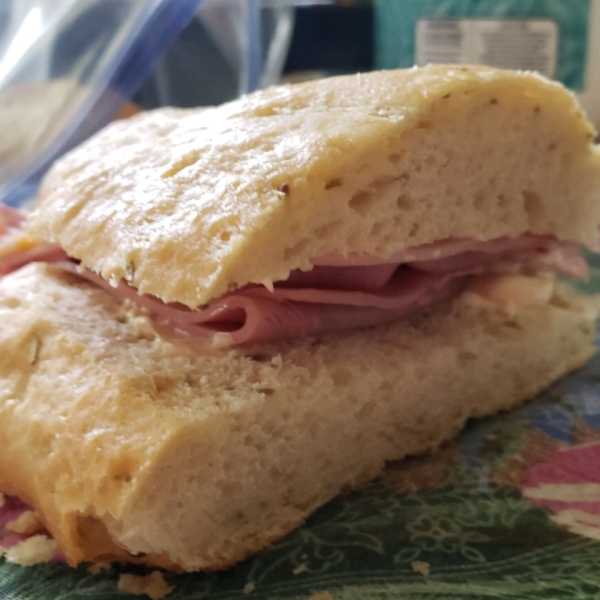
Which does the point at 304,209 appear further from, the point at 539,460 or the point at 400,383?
the point at 539,460

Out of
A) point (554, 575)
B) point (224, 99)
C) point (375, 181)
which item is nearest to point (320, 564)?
point (554, 575)

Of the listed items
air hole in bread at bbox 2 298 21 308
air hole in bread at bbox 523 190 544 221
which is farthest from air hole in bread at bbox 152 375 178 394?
air hole in bread at bbox 523 190 544 221

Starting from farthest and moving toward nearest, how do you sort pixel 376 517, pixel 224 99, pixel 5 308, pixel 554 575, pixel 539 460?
pixel 224 99 → pixel 5 308 → pixel 539 460 → pixel 376 517 → pixel 554 575

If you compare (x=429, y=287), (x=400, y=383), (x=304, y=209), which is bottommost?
(x=400, y=383)

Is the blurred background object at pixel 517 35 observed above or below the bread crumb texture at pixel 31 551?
above

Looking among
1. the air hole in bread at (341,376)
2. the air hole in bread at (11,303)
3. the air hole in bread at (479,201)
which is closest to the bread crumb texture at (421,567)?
the air hole in bread at (341,376)

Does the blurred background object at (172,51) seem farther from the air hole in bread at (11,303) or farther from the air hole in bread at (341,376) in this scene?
the air hole in bread at (341,376)

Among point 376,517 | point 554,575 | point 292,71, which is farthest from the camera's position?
point 292,71

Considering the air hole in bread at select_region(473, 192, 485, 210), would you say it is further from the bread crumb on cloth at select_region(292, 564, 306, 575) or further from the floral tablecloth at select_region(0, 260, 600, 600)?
the bread crumb on cloth at select_region(292, 564, 306, 575)
